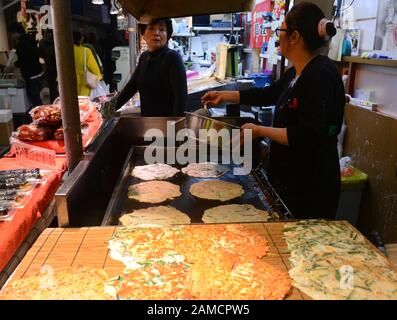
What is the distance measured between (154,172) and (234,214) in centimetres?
88

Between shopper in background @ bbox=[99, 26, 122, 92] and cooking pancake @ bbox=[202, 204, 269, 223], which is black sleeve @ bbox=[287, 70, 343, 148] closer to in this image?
cooking pancake @ bbox=[202, 204, 269, 223]

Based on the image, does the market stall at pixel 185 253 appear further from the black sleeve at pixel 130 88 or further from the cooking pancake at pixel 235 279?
the black sleeve at pixel 130 88

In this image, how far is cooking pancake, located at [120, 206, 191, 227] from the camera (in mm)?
2033

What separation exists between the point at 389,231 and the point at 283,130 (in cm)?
190

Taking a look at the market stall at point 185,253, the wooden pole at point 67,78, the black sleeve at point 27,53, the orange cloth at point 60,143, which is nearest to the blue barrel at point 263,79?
the orange cloth at point 60,143

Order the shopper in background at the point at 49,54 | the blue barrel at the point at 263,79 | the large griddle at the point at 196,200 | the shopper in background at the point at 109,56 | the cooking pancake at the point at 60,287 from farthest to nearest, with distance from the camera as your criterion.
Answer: the shopper in background at the point at 109,56 → the shopper in background at the point at 49,54 → the blue barrel at the point at 263,79 → the large griddle at the point at 196,200 → the cooking pancake at the point at 60,287

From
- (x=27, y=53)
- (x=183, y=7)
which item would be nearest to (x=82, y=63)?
(x=27, y=53)

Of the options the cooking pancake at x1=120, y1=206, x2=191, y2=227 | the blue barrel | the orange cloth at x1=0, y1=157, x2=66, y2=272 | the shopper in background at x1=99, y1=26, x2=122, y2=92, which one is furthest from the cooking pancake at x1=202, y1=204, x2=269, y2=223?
the shopper in background at x1=99, y1=26, x2=122, y2=92

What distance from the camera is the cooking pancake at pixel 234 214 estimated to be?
2131 mm

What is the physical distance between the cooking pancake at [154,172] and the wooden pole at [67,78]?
68cm

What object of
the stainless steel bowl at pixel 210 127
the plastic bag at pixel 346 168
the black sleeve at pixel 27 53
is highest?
the black sleeve at pixel 27 53

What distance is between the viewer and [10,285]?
126 centimetres

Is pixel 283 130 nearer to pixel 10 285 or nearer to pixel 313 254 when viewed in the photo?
pixel 313 254
